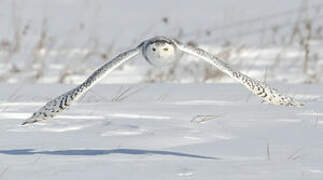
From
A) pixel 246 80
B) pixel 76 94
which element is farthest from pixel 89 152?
pixel 246 80

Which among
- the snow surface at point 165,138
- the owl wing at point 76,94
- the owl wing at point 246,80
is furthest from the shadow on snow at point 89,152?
the owl wing at point 246,80

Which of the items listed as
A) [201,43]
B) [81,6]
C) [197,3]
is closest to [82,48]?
[201,43]

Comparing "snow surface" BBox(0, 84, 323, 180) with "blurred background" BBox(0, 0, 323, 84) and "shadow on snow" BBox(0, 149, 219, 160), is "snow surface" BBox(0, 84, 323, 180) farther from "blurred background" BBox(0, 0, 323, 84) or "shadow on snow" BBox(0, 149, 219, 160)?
"blurred background" BBox(0, 0, 323, 84)

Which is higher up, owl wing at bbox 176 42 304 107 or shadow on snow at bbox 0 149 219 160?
owl wing at bbox 176 42 304 107

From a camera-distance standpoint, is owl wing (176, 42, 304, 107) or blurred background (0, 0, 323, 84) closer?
owl wing (176, 42, 304, 107)

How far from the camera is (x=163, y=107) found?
14.2 ft

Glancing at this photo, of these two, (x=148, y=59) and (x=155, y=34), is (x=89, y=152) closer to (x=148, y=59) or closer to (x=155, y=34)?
(x=148, y=59)

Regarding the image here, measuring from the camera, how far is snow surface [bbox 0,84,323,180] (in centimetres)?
272

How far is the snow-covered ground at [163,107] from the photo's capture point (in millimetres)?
2828

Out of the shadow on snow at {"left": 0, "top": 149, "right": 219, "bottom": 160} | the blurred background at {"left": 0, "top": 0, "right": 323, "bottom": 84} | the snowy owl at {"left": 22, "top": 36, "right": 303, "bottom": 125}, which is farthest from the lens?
the blurred background at {"left": 0, "top": 0, "right": 323, "bottom": 84}

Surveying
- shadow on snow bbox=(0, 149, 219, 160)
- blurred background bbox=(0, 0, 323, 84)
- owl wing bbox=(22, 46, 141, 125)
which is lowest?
shadow on snow bbox=(0, 149, 219, 160)

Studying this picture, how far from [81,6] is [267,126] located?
276 inches

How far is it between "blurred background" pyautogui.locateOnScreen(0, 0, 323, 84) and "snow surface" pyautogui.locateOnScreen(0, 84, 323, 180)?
1.70 meters

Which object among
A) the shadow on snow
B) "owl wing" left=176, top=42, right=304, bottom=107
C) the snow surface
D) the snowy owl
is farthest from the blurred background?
the shadow on snow
